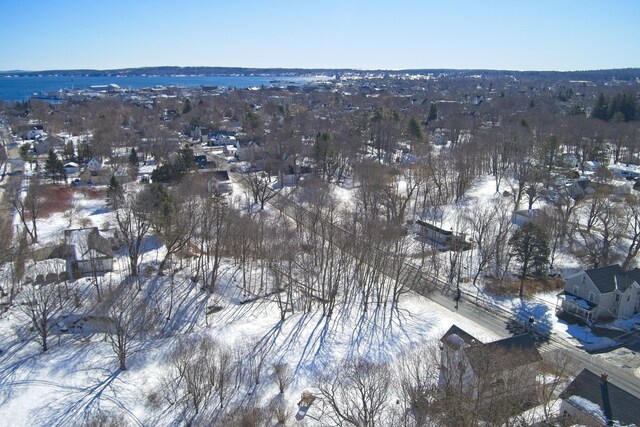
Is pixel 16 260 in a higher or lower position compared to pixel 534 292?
higher

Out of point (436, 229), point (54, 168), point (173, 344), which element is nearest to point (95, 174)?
point (54, 168)

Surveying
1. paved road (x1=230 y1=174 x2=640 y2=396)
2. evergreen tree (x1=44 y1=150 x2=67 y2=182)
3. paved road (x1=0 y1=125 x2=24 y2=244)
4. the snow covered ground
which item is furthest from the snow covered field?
evergreen tree (x1=44 y1=150 x2=67 y2=182)

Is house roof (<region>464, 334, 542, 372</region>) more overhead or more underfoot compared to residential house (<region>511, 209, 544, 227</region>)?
more overhead

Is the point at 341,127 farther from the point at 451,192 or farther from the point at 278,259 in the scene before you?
the point at 278,259

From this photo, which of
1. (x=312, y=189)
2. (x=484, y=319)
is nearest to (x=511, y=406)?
(x=484, y=319)

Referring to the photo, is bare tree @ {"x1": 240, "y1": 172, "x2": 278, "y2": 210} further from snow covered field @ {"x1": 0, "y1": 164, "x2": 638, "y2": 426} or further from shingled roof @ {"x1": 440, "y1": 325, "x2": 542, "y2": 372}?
shingled roof @ {"x1": 440, "y1": 325, "x2": 542, "y2": 372}

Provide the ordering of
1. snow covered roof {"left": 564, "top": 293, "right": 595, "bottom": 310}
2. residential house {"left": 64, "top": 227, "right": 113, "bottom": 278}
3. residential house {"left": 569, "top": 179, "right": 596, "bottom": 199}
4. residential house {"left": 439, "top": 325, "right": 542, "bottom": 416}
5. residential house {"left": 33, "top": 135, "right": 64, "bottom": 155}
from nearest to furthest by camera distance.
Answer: residential house {"left": 439, "top": 325, "right": 542, "bottom": 416} < snow covered roof {"left": 564, "top": 293, "right": 595, "bottom": 310} < residential house {"left": 64, "top": 227, "right": 113, "bottom": 278} < residential house {"left": 569, "top": 179, "right": 596, "bottom": 199} < residential house {"left": 33, "top": 135, "right": 64, "bottom": 155}
